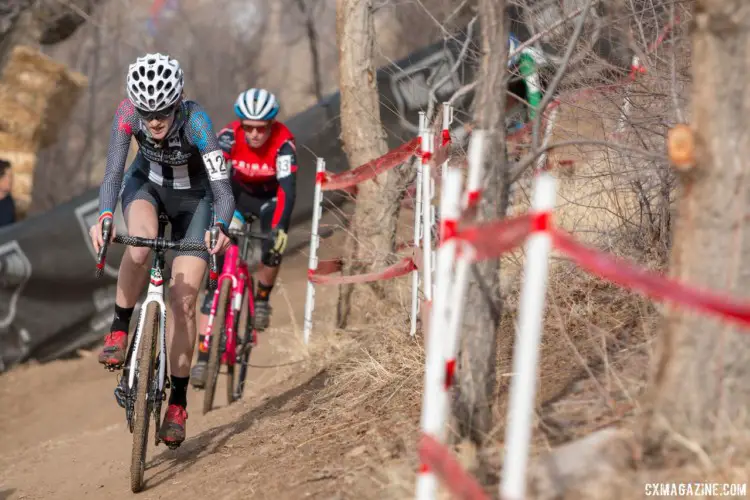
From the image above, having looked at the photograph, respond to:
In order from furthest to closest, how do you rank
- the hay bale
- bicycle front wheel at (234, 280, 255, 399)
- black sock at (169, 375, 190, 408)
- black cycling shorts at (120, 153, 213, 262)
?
the hay bale
bicycle front wheel at (234, 280, 255, 399)
black cycling shorts at (120, 153, 213, 262)
black sock at (169, 375, 190, 408)

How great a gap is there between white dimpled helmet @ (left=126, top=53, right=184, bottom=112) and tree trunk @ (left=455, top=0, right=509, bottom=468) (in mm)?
2231

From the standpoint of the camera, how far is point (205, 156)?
5.69 metres

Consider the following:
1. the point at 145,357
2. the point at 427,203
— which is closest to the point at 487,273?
the point at 427,203

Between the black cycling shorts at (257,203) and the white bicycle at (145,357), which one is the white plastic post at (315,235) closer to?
the black cycling shorts at (257,203)

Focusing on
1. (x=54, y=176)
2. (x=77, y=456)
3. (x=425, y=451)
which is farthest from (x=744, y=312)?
(x=54, y=176)

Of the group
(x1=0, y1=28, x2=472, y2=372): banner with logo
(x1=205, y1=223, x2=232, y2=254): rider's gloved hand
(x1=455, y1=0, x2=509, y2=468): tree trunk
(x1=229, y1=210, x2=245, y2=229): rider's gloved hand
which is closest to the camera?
(x1=455, y1=0, x2=509, y2=468): tree trunk

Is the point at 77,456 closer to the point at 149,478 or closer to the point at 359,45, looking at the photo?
the point at 149,478

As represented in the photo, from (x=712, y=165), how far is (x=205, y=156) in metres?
3.29

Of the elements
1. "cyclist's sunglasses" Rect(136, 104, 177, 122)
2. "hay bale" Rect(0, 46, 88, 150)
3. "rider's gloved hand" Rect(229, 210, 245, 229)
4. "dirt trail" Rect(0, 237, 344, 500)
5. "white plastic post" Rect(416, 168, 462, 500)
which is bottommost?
"dirt trail" Rect(0, 237, 344, 500)

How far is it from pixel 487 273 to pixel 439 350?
979mm

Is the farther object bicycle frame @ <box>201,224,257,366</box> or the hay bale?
the hay bale

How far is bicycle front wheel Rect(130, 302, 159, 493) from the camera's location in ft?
17.3
